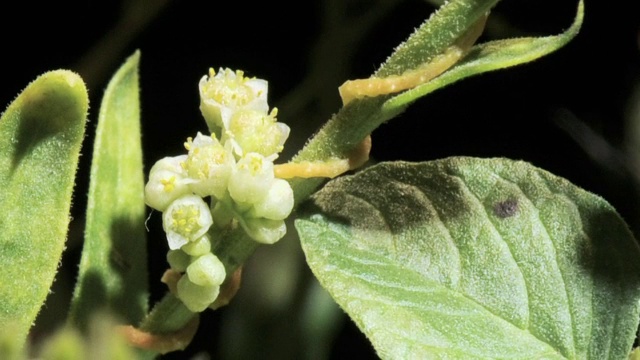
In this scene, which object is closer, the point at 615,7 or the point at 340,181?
the point at 340,181

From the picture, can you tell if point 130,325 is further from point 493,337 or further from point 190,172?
point 493,337

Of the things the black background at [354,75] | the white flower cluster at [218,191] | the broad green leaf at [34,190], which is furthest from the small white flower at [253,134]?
the black background at [354,75]

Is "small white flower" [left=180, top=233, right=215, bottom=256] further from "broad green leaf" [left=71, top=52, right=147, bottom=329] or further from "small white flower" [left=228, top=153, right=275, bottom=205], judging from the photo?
"broad green leaf" [left=71, top=52, right=147, bottom=329]

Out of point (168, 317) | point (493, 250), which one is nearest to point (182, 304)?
point (168, 317)

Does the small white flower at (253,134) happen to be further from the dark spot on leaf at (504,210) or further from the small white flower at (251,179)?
the dark spot on leaf at (504,210)

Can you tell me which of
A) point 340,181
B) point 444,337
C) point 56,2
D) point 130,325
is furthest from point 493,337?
point 56,2

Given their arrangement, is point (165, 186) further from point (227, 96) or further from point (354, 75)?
point (354, 75)
